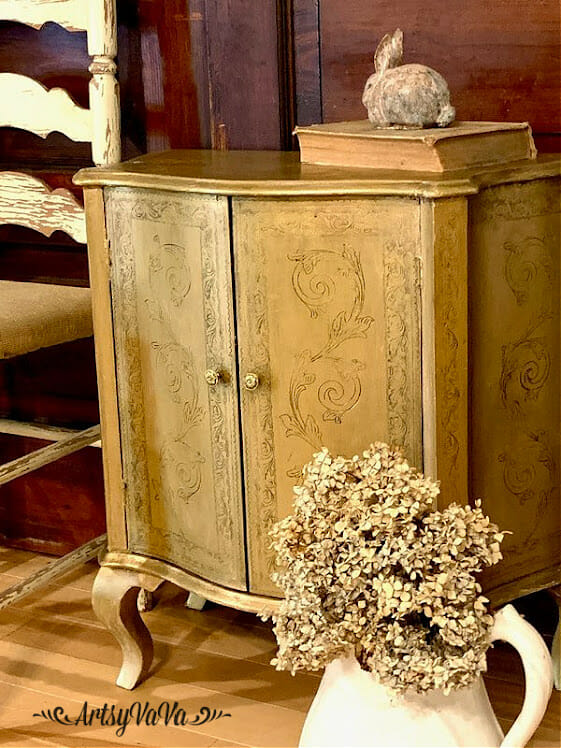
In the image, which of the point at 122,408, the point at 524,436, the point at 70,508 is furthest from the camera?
the point at 70,508

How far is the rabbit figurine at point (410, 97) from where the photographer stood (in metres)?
1.47

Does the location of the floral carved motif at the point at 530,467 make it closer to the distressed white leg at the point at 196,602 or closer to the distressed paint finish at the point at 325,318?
the distressed paint finish at the point at 325,318

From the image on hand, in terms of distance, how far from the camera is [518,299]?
148cm

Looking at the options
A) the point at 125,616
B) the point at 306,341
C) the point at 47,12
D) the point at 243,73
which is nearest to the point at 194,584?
the point at 125,616

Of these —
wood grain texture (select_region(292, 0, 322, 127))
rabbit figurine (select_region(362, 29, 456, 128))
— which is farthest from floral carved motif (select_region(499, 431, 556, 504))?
wood grain texture (select_region(292, 0, 322, 127))

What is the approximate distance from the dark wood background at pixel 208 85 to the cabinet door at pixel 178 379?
1.32ft

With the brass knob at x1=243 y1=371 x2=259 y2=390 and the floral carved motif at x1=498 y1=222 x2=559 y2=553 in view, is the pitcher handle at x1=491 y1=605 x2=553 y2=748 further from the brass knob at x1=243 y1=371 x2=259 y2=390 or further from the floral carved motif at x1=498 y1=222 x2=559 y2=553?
the brass knob at x1=243 y1=371 x2=259 y2=390

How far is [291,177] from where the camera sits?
1.44 meters

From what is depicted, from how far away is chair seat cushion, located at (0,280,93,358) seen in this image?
1.71m

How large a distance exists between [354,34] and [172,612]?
3.46 feet

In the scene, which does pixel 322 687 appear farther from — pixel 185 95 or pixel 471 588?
pixel 185 95

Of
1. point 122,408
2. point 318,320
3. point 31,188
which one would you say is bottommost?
point 122,408

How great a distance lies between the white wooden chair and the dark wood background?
0.13 meters

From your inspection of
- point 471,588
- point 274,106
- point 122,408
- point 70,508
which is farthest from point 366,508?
point 70,508
